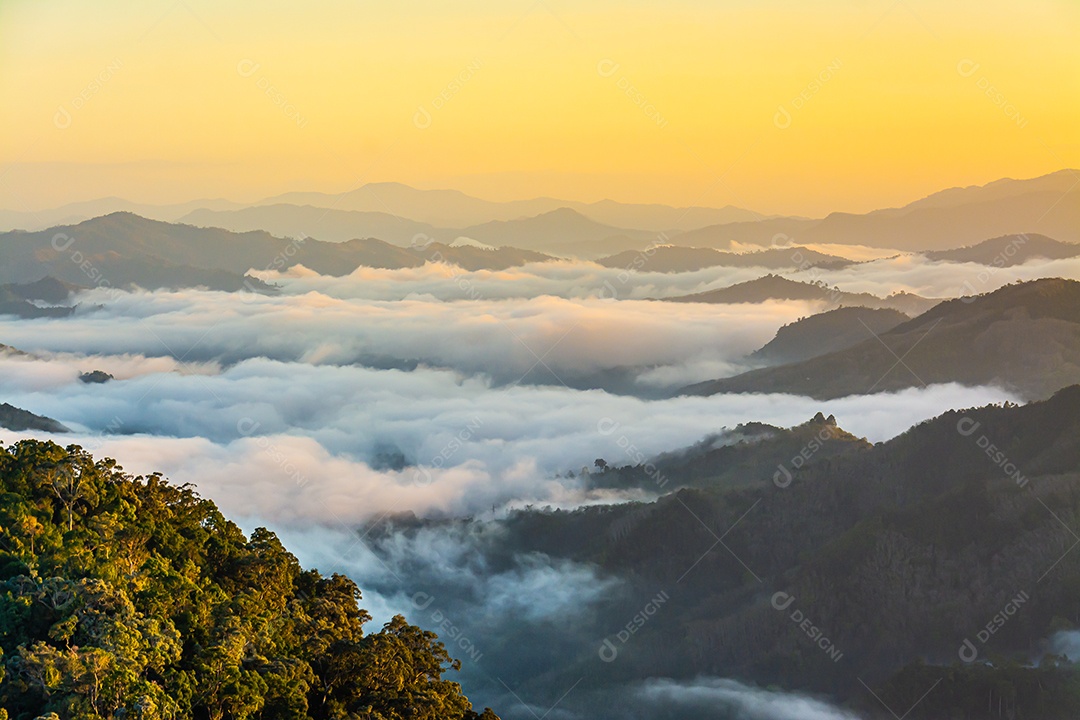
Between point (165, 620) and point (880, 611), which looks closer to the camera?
point (165, 620)

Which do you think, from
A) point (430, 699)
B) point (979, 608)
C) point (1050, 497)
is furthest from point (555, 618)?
point (430, 699)

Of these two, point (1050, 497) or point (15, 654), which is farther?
point (1050, 497)

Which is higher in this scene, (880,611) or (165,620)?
(165,620)

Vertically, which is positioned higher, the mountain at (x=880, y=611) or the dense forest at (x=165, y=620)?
the dense forest at (x=165, y=620)

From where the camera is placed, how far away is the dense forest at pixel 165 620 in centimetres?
4128

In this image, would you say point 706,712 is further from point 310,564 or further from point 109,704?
point 109,704

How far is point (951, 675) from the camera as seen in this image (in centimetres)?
14400

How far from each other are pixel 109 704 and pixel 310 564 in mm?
158091

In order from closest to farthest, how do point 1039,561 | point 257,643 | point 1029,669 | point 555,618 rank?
1. point 257,643
2. point 1029,669
3. point 1039,561
4. point 555,618

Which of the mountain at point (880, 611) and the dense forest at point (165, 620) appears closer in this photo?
the dense forest at point (165, 620)

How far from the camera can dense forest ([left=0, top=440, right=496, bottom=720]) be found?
41.3m

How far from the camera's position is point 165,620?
45.9 metres

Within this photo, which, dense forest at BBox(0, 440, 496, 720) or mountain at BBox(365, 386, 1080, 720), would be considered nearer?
dense forest at BBox(0, 440, 496, 720)

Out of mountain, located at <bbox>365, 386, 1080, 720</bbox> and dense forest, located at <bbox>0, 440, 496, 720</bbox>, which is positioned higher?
dense forest, located at <bbox>0, 440, 496, 720</bbox>
